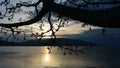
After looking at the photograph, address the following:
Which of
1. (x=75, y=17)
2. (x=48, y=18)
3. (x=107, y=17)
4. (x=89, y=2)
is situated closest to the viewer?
(x=107, y=17)

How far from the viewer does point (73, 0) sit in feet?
30.1

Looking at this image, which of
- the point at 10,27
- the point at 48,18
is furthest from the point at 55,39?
the point at 10,27

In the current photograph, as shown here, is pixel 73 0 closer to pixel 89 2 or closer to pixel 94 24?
pixel 89 2

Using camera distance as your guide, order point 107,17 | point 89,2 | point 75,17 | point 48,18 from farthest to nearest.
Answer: point 48,18 → point 89,2 → point 75,17 → point 107,17

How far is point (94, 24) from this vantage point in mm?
7477

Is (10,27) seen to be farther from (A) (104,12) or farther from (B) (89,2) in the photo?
(A) (104,12)

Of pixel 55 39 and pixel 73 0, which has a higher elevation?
pixel 73 0

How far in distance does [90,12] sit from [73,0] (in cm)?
167

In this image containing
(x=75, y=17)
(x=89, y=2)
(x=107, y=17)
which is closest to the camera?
(x=107, y=17)

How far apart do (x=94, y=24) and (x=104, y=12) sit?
294 mm

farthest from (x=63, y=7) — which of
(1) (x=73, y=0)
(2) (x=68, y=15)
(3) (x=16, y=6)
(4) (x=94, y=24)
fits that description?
(3) (x=16, y=6)

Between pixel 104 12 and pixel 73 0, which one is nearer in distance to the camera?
pixel 104 12

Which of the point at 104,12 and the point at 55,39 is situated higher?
the point at 104,12

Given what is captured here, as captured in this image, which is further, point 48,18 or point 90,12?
point 48,18
